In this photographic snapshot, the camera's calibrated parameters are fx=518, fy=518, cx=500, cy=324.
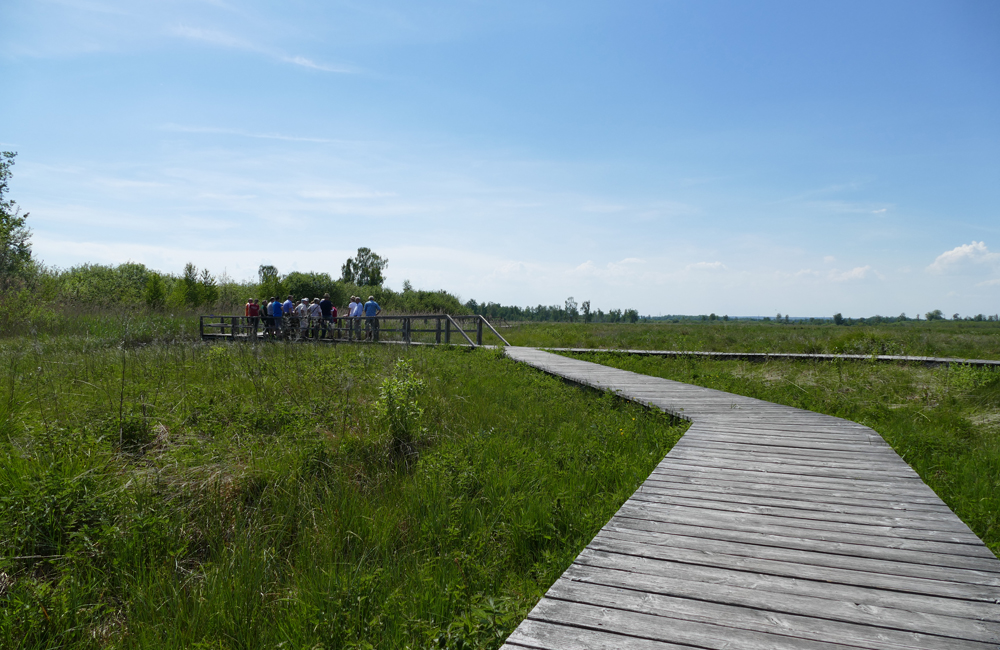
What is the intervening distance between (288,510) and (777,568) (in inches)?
134

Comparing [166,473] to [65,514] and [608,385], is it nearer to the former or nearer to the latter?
[65,514]

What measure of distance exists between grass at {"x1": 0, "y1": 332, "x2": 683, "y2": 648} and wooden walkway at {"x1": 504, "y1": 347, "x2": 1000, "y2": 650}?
536 millimetres

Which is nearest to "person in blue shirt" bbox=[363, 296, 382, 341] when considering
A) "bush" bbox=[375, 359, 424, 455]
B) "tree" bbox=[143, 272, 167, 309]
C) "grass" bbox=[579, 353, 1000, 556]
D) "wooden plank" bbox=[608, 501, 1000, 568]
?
"grass" bbox=[579, 353, 1000, 556]

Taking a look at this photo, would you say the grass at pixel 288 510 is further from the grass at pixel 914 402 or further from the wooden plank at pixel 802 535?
the grass at pixel 914 402

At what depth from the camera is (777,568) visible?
2570 mm

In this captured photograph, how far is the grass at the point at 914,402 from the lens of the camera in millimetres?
4719

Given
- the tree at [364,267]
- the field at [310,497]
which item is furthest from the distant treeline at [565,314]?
the field at [310,497]

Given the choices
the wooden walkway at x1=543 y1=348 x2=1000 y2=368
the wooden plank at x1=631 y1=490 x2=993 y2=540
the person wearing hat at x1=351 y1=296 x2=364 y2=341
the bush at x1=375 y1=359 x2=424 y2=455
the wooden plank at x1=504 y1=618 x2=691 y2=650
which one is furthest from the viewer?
the person wearing hat at x1=351 y1=296 x2=364 y2=341

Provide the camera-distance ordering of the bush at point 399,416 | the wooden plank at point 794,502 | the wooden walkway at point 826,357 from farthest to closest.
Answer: the wooden walkway at point 826,357, the bush at point 399,416, the wooden plank at point 794,502

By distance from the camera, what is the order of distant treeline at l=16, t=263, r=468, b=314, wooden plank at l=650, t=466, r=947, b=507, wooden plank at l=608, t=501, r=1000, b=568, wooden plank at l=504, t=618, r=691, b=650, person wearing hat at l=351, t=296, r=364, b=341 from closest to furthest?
wooden plank at l=504, t=618, r=691, b=650 < wooden plank at l=608, t=501, r=1000, b=568 < wooden plank at l=650, t=466, r=947, b=507 < person wearing hat at l=351, t=296, r=364, b=341 < distant treeline at l=16, t=263, r=468, b=314

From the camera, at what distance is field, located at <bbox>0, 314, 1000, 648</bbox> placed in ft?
9.54

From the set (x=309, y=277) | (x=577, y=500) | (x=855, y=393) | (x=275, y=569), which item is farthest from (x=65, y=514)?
(x=309, y=277)

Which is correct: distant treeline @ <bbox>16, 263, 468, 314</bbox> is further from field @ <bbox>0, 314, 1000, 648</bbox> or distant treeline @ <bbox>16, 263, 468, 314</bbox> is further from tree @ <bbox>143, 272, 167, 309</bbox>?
field @ <bbox>0, 314, 1000, 648</bbox>

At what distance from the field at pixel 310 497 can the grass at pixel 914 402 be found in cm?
5
